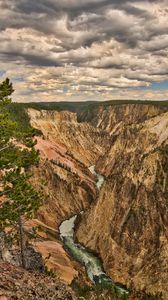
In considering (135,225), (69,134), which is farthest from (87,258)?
(69,134)

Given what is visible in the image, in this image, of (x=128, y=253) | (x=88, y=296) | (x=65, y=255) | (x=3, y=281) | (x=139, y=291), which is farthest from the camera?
(x=65, y=255)

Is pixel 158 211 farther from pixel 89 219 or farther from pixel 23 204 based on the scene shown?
pixel 23 204

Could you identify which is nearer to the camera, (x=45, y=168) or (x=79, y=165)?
(x=45, y=168)

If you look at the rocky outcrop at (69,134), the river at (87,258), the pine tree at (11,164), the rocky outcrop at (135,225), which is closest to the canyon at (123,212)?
the rocky outcrop at (135,225)

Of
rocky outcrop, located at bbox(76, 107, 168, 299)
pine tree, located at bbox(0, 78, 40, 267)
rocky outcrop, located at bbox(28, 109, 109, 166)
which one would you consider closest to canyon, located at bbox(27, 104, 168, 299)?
rocky outcrop, located at bbox(76, 107, 168, 299)

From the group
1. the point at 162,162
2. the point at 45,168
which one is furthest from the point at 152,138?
the point at 162,162

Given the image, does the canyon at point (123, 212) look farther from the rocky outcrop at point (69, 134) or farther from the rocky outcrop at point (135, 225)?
the rocky outcrop at point (69, 134)

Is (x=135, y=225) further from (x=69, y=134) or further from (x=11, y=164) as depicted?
(x=69, y=134)
